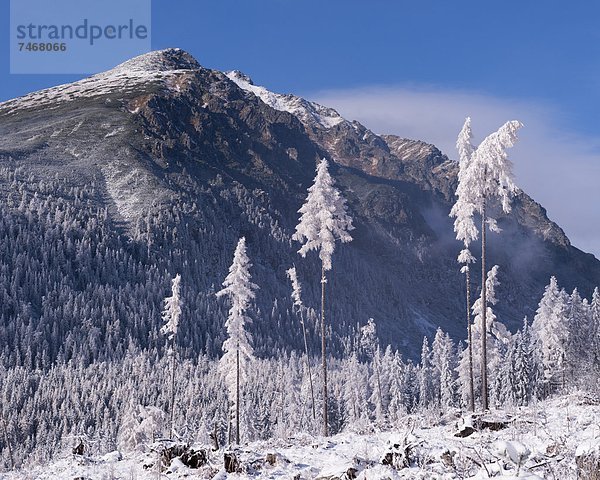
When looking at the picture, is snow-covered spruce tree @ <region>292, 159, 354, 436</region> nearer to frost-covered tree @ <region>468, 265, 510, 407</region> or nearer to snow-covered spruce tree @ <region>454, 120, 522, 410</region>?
snow-covered spruce tree @ <region>454, 120, 522, 410</region>

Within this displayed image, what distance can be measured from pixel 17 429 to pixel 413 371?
249ft

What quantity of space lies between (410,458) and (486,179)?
20.8 m

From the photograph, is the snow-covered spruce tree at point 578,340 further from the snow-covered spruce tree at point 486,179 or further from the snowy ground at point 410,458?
the snowy ground at point 410,458

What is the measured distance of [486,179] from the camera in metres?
27.8

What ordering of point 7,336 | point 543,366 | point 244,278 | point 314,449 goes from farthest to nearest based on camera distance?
point 7,336, point 543,366, point 244,278, point 314,449

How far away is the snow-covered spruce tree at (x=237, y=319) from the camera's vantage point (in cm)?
3969

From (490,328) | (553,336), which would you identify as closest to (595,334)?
(553,336)

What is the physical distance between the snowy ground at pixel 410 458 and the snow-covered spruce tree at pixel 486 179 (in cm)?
1394

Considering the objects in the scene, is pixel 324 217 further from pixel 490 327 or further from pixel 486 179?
pixel 490 327

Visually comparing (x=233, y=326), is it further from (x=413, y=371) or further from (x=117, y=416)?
(x=117, y=416)

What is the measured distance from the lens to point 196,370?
147750 millimetres

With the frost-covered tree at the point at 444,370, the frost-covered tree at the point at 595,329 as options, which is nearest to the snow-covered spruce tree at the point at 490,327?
the frost-covered tree at the point at 595,329

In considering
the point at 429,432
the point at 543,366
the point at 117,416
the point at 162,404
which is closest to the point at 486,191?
the point at 429,432

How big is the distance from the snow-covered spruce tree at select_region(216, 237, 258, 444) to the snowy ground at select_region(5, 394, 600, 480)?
2604 centimetres
